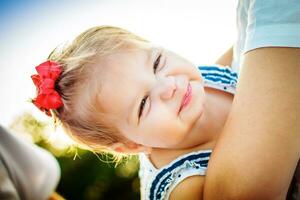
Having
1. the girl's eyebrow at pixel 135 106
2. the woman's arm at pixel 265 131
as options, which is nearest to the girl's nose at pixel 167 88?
the girl's eyebrow at pixel 135 106

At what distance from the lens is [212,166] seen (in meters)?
1.00

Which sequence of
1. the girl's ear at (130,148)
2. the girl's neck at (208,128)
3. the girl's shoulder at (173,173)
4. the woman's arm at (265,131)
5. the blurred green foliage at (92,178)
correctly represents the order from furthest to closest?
1. the blurred green foliage at (92,178)
2. the girl's ear at (130,148)
3. the girl's neck at (208,128)
4. the girl's shoulder at (173,173)
5. the woman's arm at (265,131)

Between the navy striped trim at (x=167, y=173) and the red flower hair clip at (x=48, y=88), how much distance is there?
0.61m

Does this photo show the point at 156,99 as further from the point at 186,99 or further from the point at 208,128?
the point at 208,128

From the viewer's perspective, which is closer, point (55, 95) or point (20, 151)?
point (55, 95)

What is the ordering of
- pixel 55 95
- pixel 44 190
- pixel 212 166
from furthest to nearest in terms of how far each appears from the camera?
pixel 44 190
pixel 55 95
pixel 212 166

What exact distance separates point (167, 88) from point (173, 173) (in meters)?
0.38

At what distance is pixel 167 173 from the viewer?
1.57 metres

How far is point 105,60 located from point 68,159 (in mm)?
5741

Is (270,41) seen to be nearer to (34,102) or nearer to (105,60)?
(105,60)

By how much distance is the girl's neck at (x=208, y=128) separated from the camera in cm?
157

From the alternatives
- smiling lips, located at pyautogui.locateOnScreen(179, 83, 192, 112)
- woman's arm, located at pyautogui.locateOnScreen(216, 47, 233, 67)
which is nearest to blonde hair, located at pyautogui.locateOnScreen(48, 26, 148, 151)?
smiling lips, located at pyautogui.locateOnScreen(179, 83, 192, 112)

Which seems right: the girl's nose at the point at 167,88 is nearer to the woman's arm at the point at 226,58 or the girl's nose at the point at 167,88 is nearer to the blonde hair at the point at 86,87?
the blonde hair at the point at 86,87

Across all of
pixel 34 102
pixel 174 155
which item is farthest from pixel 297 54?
pixel 34 102
